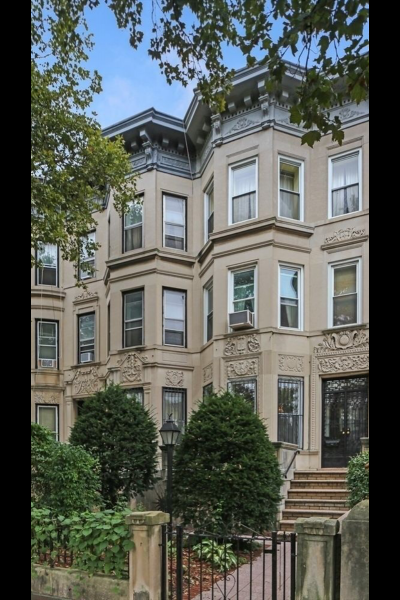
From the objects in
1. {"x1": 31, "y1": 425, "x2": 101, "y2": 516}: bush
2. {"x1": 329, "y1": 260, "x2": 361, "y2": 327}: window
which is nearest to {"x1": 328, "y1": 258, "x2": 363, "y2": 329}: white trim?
{"x1": 329, "y1": 260, "x2": 361, "y2": 327}: window

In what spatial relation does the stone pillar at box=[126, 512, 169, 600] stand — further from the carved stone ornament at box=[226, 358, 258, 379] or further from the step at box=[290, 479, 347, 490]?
the carved stone ornament at box=[226, 358, 258, 379]

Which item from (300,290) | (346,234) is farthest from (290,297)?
(346,234)

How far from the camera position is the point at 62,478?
12.9 feet

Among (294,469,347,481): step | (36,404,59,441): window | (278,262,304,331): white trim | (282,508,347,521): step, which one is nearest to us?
(282,508,347,521): step

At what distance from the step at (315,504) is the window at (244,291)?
2.52m

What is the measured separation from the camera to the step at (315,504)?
4242mm

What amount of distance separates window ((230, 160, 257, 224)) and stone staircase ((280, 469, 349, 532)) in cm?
305

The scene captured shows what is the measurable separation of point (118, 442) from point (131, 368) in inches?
78.3

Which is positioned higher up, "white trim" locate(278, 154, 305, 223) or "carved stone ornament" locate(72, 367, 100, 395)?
"white trim" locate(278, 154, 305, 223)

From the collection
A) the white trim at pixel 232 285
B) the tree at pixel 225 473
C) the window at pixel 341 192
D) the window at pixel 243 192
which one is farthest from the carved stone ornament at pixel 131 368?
the window at pixel 341 192

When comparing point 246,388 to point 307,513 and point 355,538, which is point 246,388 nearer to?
point 307,513

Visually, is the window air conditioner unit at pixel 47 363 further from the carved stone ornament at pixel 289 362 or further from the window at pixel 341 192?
the window at pixel 341 192

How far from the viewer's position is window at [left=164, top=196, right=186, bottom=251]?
7.20 meters
